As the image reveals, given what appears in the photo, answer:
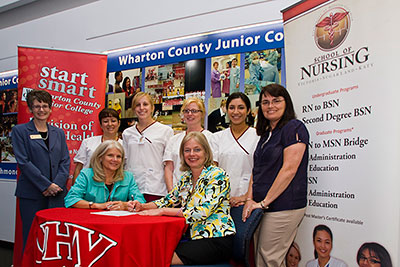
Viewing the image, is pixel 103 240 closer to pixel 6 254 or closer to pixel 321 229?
pixel 321 229

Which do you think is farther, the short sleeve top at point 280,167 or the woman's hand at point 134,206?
the woman's hand at point 134,206

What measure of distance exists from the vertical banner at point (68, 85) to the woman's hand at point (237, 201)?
2193mm

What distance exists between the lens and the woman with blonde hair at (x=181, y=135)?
10.8ft

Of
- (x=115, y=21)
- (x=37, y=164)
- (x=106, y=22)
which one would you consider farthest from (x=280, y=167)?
(x=106, y=22)

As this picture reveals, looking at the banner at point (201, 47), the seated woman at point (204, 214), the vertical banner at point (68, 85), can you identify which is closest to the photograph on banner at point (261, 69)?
the banner at point (201, 47)

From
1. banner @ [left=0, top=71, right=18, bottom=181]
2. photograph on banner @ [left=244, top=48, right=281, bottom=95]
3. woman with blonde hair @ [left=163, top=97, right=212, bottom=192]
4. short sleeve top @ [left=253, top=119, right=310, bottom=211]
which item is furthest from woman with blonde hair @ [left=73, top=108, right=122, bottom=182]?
banner @ [left=0, top=71, right=18, bottom=181]

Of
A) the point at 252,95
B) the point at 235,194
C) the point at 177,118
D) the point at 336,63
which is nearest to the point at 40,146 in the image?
the point at 177,118

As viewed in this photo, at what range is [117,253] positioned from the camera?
71.3 inches

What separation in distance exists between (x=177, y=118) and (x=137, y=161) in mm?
1052

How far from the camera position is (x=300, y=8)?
2803mm

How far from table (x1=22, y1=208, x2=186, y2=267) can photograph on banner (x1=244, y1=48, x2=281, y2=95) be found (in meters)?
2.08

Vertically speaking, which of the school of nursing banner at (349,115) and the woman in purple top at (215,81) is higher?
the woman in purple top at (215,81)

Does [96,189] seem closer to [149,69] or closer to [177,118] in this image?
[177,118]

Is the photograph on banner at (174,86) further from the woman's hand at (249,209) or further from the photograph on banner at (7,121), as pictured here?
the photograph on banner at (7,121)
